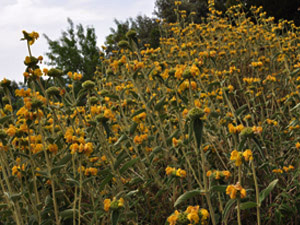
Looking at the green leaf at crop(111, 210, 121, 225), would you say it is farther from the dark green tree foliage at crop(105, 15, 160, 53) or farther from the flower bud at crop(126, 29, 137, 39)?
the dark green tree foliage at crop(105, 15, 160, 53)

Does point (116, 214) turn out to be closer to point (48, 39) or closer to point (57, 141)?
point (57, 141)

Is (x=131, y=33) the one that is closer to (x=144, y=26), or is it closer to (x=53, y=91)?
(x=53, y=91)

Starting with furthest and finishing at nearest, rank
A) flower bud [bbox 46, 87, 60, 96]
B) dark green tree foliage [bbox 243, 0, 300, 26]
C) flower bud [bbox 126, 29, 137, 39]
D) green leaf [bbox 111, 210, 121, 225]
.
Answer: dark green tree foliage [bbox 243, 0, 300, 26], flower bud [bbox 126, 29, 137, 39], flower bud [bbox 46, 87, 60, 96], green leaf [bbox 111, 210, 121, 225]

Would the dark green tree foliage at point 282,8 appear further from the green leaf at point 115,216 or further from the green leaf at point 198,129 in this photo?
the green leaf at point 115,216

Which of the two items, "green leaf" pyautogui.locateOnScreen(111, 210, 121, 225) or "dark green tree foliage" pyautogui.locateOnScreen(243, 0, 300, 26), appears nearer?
"green leaf" pyautogui.locateOnScreen(111, 210, 121, 225)

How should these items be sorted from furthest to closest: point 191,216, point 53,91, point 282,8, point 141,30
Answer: point 141,30 < point 282,8 < point 53,91 < point 191,216

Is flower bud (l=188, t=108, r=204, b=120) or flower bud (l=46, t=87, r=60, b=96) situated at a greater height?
flower bud (l=46, t=87, r=60, b=96)

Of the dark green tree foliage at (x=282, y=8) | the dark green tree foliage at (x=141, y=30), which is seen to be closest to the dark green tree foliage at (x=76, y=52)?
the dark green tree foliage at (x=141, y=30)

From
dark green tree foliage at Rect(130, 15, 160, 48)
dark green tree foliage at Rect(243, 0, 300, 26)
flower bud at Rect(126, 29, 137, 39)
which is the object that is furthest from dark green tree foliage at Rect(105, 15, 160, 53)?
flower bud at Rect(126, 29, 137, 39)

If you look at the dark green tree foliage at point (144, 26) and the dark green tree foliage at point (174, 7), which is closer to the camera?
the dark green tree foliage at point (144, 26)

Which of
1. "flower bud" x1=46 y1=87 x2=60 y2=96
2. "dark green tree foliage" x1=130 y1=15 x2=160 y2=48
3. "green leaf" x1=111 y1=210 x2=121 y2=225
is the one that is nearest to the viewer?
"green leaf" x1=111 y1=210 x2=121 y2=225

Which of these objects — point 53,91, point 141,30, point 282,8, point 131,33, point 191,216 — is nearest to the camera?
point 191,216


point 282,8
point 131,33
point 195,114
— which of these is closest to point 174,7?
point 282,8

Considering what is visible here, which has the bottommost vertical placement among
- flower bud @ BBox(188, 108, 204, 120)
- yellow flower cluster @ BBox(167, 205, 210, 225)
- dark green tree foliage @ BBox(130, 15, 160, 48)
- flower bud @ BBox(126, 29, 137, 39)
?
yellow flower cluster @ BBox(167, 205, 210, 225)
